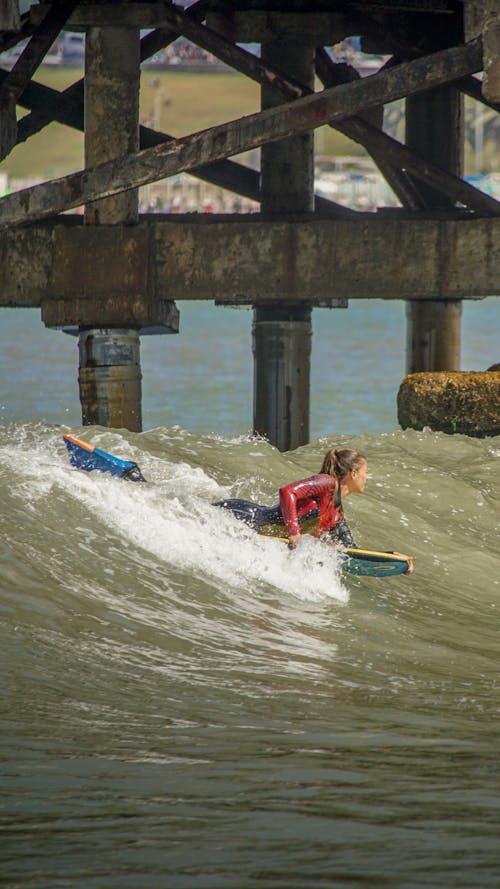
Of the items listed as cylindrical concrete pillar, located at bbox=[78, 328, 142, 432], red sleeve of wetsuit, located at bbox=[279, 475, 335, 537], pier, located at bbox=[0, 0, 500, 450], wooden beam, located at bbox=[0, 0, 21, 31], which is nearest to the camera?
red sleeve of wetsuit, located at bbox=[279, 475, 335, 537]

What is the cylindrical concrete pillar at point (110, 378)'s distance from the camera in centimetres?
1575

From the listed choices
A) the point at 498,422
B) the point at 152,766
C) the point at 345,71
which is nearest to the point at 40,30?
the point at 345,71

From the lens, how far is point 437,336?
19484 millimetres

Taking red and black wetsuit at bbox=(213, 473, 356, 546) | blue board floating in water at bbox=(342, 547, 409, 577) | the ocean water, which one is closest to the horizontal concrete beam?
the ocean water

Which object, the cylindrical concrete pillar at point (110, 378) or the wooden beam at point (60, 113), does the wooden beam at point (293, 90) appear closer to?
the wooden beam at point (60, 113)

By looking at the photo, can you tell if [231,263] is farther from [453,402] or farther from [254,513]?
[254,513]

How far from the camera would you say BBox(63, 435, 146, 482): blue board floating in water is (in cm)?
1237

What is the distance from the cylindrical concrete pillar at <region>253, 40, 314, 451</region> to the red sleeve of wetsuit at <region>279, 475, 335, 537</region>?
7.27m

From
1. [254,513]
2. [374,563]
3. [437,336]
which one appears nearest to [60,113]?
[437,336]

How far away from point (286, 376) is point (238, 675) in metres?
10.6

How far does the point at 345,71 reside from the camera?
1875cm

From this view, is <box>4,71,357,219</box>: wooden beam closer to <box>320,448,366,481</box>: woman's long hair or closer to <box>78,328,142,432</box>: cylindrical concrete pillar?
<box>78,328,142,432</box>: cylindrical concrete pillar

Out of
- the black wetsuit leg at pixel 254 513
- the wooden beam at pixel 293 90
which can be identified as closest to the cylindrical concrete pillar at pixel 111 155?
the wooden beam at pixel 293 90

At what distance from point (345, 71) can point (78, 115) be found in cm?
385
